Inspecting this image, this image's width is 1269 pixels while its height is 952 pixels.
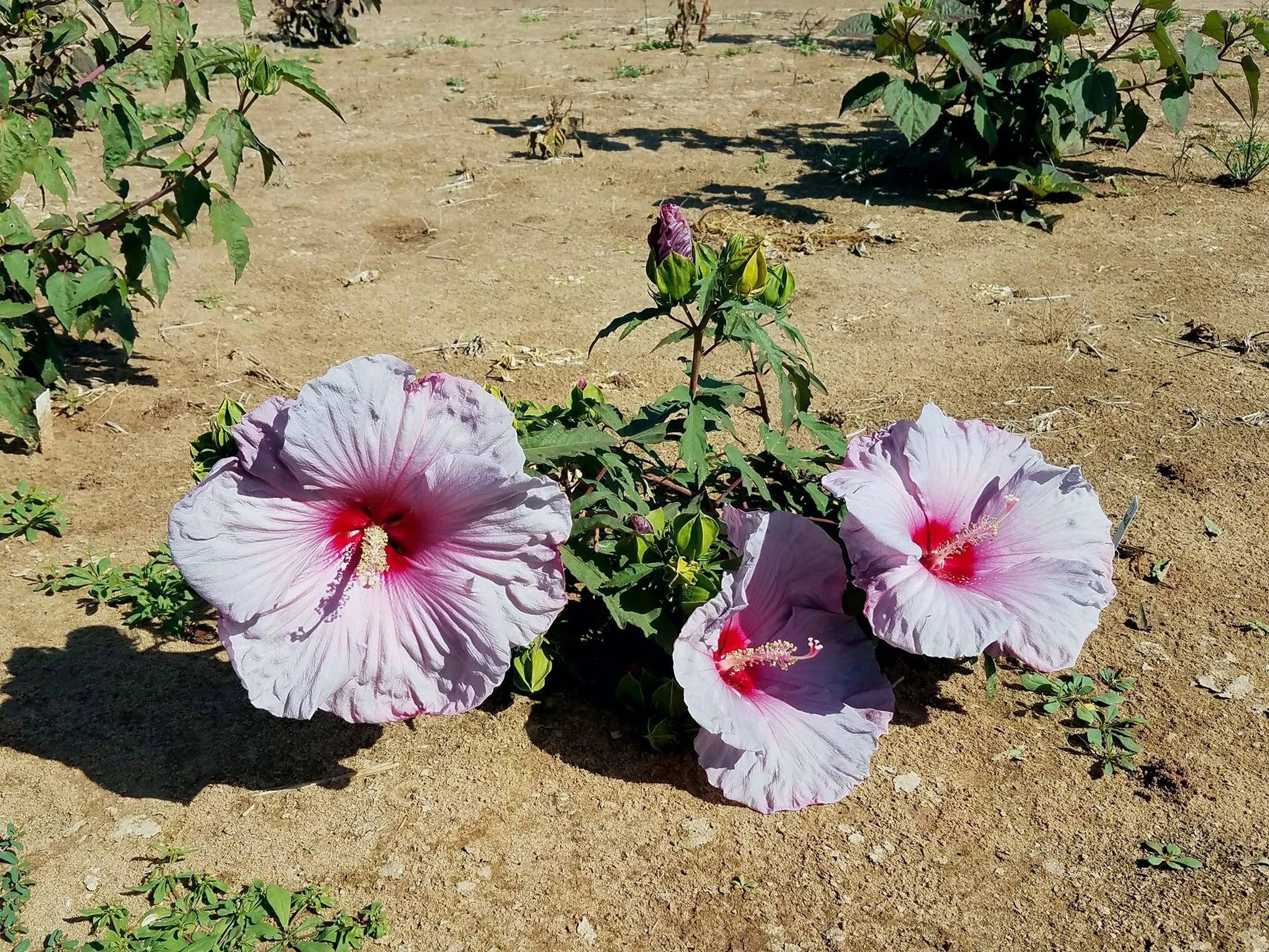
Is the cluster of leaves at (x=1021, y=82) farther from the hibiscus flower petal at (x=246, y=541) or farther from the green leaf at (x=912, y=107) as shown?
the hibiscus flower petal at (x=246, y=541)

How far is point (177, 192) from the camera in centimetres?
292

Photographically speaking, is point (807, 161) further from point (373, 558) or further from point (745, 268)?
point (373, 558)

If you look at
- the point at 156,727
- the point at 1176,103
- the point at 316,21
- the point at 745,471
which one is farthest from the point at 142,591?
the point at 316,21

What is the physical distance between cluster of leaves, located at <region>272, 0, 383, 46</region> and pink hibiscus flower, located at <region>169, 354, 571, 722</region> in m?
7.20

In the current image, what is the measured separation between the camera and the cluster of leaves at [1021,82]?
4.48 metres

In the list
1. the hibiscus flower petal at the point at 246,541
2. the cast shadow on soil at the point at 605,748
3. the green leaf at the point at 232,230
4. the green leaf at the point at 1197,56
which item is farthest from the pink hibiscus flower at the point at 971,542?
the green leaf at the point at 1197,56

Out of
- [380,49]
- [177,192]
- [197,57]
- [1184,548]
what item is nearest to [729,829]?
[1184,548]

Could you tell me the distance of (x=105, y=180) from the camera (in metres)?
3.15

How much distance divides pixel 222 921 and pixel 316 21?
7.71 meters

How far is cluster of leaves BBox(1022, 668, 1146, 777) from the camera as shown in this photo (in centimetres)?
214

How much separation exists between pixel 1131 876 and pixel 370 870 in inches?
51.5

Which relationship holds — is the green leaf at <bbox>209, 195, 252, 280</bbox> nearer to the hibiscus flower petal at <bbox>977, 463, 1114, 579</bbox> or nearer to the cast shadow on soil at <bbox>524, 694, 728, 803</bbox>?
the cast shadow on soil at <bbox>524, 694, 728, 803</bbox>

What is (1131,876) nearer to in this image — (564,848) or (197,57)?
(564,848)

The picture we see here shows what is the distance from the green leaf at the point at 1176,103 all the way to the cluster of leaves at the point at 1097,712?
3095 millimetres
